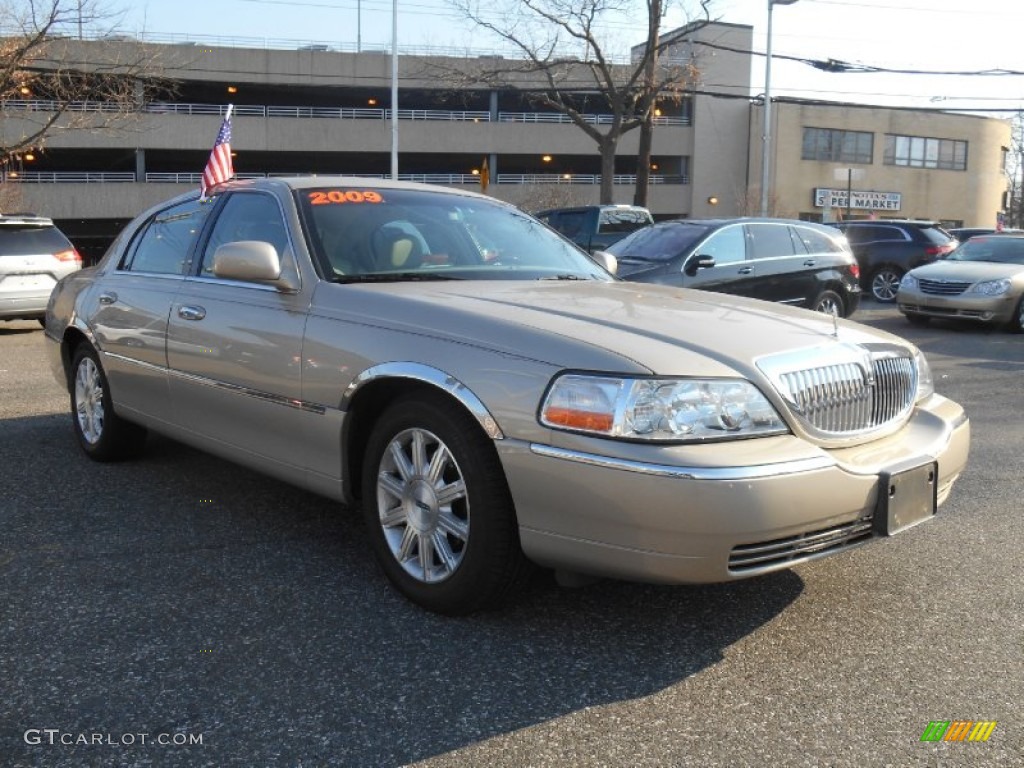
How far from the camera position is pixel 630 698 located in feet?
9.47

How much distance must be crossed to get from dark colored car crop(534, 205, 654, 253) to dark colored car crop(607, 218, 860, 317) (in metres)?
5.09

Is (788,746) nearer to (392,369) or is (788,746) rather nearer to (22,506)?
(392,369)

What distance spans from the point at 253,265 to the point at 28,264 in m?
9.46

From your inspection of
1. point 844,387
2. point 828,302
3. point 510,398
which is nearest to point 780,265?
point 828,302

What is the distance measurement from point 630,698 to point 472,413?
3.32 ft

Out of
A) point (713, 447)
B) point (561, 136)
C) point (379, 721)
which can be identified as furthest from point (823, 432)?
point (561, 136)

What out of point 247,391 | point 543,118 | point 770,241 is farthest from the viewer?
point 543,118

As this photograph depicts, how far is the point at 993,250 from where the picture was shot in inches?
584

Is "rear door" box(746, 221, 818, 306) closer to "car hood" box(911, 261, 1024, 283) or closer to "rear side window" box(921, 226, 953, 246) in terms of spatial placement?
"car hood" box(911, 261, 1024, 283)

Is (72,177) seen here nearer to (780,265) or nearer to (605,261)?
(780,265)

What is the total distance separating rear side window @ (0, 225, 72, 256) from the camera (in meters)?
11.9

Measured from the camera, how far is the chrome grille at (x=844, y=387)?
10.4 ft

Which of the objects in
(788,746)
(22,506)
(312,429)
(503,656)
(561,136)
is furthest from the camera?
(561,136)

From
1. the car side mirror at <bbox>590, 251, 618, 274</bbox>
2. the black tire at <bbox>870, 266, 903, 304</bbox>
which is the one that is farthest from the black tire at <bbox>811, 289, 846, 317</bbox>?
the car side mirror at <bbox>590, 251, 618, 274</bbox>
